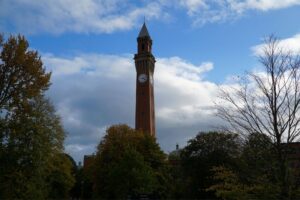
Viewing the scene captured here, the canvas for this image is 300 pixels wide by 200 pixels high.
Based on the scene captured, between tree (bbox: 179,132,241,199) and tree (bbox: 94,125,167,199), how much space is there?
12.6 ft

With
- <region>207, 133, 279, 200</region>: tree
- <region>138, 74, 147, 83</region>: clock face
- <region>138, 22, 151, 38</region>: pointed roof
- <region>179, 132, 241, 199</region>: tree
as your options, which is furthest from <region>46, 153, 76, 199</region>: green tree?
<region>138, 22, 151, 38</region>: pointed roof

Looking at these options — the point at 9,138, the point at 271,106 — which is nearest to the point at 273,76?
the point at 271,106

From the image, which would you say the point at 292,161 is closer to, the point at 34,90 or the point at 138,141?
the point at 34,90

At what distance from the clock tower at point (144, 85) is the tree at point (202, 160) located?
25.7 meters

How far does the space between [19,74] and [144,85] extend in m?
61.1

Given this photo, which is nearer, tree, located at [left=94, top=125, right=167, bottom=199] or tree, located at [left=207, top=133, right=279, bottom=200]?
tree, located at [left=207, top=133, right=279, bottom=200]

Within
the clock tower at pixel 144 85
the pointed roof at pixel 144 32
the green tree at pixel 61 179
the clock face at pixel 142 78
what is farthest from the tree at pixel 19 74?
the pointed roof at pixel 144 32

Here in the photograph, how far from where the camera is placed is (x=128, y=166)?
47.1 meters

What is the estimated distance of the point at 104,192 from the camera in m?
57.7

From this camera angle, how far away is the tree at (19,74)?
27.3 m

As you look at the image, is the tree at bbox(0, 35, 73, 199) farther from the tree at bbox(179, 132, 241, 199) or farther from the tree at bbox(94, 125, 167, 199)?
the tree at bbox(179, 132, 241, 199)

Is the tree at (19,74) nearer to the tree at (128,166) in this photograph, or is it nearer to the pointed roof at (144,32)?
the tree at (128,166)

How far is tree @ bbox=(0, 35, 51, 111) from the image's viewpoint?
89.5 feet

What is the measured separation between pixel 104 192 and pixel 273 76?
47.0m
